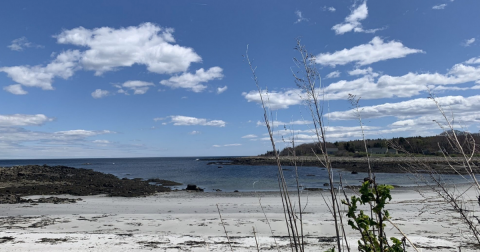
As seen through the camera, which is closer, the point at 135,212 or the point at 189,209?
the point at 135,212

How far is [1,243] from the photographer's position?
23.8ft

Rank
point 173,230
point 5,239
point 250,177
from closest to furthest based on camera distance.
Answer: point 5,239 < point 173,230 < point 250,177

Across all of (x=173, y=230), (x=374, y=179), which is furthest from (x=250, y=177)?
(x=374, y=179)

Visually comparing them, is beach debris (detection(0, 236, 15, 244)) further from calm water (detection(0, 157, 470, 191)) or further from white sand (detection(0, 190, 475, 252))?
calm water (detection(0, 157, 470, 191))

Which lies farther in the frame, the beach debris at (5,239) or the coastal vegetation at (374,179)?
Answer: the beach debris at (5,239)

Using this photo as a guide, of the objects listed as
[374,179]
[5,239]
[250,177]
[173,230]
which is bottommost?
[250,177]

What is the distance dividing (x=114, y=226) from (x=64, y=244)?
3.22 metres

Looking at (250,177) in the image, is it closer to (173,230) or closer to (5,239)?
(173,230)

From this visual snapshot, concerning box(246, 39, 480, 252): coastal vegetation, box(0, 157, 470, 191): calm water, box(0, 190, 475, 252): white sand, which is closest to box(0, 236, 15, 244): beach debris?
box(0, 190, 475, 252): white sand

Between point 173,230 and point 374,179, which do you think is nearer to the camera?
point 374,179

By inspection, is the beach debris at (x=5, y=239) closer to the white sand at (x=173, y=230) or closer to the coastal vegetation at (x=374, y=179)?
the white sand at (x=173, y=230)

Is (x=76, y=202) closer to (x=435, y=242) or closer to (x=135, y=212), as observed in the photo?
(x=135, y=212)

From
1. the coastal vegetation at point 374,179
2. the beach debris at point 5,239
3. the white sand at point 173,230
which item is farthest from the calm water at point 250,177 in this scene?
the beach debris at point 5,239

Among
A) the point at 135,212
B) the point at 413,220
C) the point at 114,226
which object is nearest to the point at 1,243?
the point at 114,226
